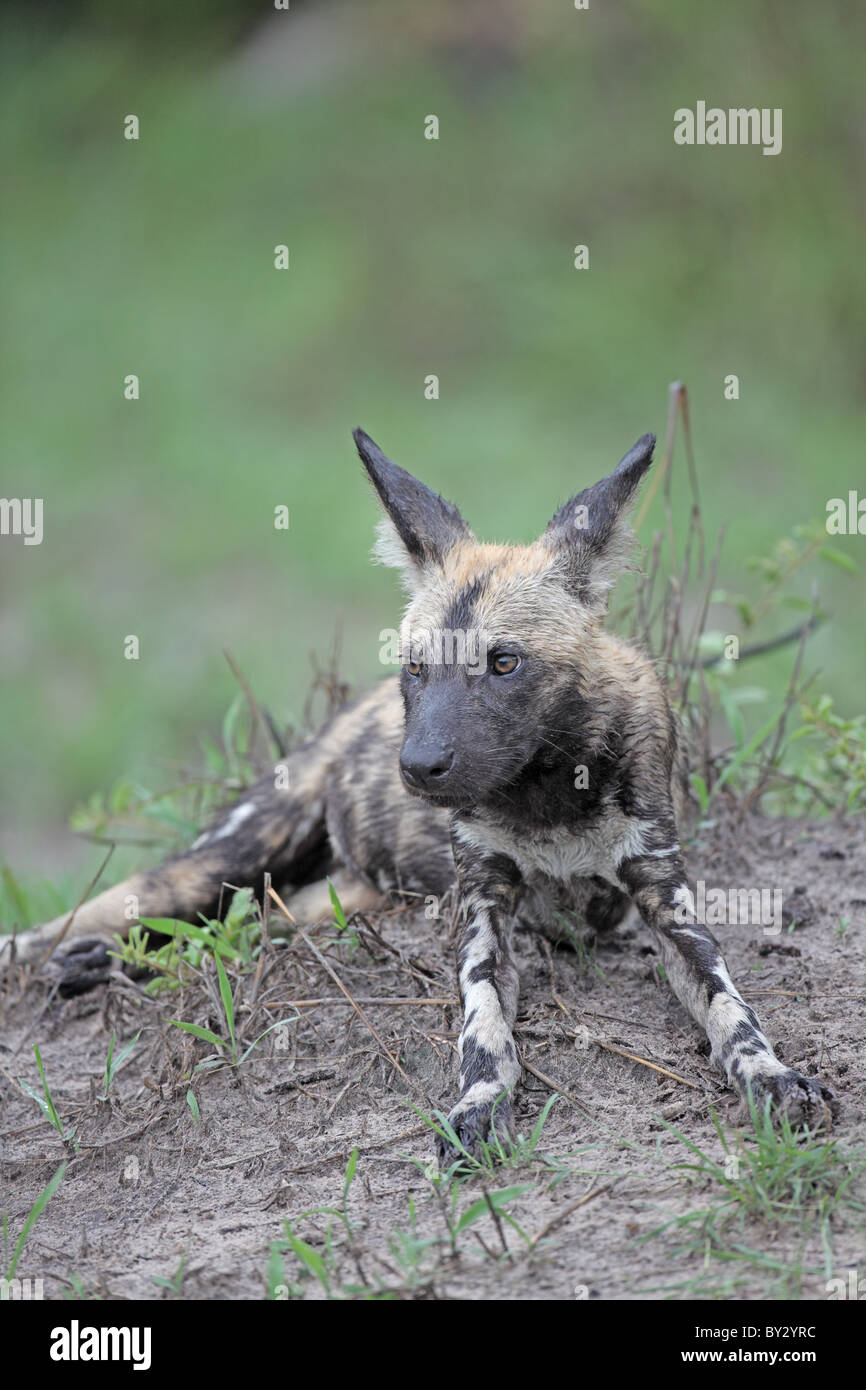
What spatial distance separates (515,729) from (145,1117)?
4.81 ft

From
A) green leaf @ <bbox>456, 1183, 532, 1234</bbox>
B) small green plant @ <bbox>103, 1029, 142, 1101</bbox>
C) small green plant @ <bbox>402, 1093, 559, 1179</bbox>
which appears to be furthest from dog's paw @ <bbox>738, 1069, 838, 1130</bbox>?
small green plant @ <bbox>103, 1029, 142, 1101</bbox>

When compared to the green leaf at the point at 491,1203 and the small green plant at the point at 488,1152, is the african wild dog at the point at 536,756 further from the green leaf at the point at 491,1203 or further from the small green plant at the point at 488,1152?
the green leaf at the point at 491,1203

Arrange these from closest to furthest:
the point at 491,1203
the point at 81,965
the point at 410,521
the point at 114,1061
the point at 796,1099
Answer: the point at 491,1203
the point at 796,1099
the point at 114,1061
the point at 410,521
the point at 81,965

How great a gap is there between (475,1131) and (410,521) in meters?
1.82

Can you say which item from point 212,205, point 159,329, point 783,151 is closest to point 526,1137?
point 783,151

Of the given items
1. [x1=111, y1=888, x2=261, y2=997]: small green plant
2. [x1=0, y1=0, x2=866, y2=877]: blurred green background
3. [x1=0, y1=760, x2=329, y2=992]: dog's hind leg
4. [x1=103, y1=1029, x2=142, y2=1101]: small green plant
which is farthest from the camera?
[x1=0, y1=0, x2=866, y2=877]: blurred green background

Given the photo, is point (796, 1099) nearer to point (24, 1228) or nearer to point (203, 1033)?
point (203, 1033)

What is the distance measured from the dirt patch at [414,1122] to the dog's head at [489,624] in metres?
0.72

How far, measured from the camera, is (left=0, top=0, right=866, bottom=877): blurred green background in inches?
450

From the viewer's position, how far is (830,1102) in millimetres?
3441

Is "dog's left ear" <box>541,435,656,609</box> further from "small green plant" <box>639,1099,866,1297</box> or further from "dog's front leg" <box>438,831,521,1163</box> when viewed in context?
"small green plant" <box>639,1099,866,1297</box>

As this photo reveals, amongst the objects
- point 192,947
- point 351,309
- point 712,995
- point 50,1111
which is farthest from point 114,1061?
point 351,309

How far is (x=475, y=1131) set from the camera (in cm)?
351

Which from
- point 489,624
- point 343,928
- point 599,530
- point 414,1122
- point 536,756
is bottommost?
point 414,1122
